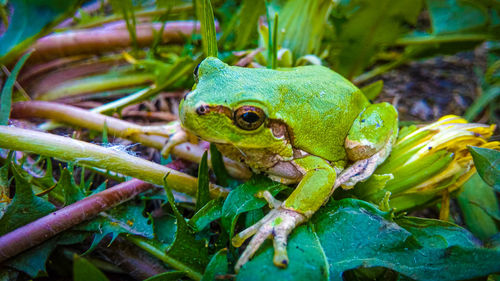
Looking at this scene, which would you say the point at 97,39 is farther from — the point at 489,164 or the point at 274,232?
the point at 489,164

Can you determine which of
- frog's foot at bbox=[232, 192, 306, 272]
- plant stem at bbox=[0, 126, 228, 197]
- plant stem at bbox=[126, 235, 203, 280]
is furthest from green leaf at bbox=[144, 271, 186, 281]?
plant stem at bbox=[0, 126, 228, 197]

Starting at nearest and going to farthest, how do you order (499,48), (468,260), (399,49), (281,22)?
(468,260) < (281,22) < (499,48) < (399,49)

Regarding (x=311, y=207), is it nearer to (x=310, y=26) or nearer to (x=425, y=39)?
A: (x=310, y=26)

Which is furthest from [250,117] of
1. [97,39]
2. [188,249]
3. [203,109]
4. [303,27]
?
[97,39]

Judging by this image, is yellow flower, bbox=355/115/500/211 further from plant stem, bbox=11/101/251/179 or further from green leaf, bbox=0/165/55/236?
green leaf, bbox=0/165/55/236

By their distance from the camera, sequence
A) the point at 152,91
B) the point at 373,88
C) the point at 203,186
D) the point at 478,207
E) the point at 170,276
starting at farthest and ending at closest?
1. the point at 373,88
2. the point at 152,91
3. the point at 478,207
4. the point at 203,186
5. the point at 170,276

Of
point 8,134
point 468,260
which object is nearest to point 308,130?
point 468,260
